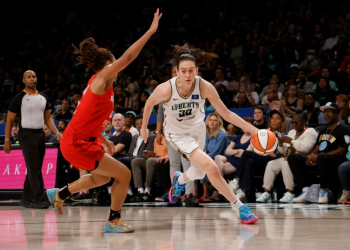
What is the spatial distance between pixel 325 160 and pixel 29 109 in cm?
464

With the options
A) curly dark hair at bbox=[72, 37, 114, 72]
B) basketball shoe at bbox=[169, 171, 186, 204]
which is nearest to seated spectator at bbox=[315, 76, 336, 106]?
basketball shoe at bbox=[169, 171, 186, 204]

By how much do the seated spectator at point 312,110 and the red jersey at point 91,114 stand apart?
5561mm

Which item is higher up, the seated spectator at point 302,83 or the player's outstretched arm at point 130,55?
the seated spectator at point 302,83

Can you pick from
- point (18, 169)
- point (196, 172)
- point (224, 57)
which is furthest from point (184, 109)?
point (224, 57)

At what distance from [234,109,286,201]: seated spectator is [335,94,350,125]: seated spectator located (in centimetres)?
97

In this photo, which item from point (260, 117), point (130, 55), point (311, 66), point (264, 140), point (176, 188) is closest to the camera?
point (130, 55)

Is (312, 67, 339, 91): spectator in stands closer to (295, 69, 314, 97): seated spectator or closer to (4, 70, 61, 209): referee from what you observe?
(295, 69, 314, 97): seated spectator

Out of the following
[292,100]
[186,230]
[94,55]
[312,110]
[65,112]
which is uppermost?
[65,112]

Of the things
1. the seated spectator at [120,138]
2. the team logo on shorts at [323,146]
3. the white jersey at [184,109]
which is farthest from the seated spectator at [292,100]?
the white jersey at [184,109]

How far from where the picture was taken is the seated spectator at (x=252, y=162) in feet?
29.2

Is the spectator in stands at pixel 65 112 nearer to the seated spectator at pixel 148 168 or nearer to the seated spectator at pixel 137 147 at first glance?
the seated spectator at pixel 137 147

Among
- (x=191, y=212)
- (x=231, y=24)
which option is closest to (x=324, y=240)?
(x=191, y=212)

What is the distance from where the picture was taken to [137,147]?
33.7 feet

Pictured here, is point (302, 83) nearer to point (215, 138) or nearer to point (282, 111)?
point (282, 111)
